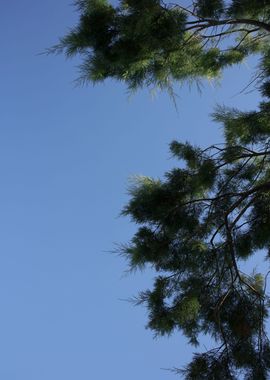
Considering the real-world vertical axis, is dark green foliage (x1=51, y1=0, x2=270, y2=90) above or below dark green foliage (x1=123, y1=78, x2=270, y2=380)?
above

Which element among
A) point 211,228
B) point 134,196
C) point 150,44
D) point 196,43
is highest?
point 196,43

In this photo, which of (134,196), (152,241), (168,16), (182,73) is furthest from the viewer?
(182,73)

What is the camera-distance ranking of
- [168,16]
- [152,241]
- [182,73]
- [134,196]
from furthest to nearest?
[182,73]
[134,196]
[152,241]
[168,16]

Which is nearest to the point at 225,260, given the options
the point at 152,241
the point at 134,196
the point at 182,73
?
the point at 152,241

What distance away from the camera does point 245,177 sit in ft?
14.9

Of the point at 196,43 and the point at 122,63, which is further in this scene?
the point at 196,43

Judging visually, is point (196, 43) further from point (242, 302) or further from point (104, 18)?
point (242, 302)

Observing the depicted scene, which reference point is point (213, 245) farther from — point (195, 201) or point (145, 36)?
point (145, 36)

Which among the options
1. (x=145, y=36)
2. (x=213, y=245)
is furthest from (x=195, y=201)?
(x=145, y=36)

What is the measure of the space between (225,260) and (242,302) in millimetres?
362

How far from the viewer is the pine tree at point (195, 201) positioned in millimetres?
3719

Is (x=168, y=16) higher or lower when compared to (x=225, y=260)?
higher

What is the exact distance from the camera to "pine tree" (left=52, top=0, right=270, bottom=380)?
12.2 ft

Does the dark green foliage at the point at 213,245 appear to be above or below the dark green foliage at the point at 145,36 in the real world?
below
